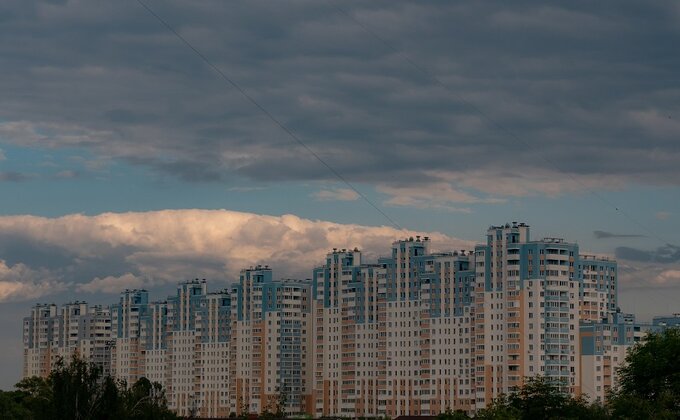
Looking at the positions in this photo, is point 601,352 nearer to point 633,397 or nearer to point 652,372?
point 652,372

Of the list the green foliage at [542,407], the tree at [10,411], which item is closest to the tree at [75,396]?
the green foliage at [542,407]

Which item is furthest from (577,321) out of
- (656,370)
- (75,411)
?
(75,411)

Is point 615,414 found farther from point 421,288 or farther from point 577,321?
point 421,288

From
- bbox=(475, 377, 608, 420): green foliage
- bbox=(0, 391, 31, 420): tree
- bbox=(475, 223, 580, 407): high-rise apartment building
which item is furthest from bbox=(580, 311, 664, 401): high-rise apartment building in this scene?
bbox=(475, 377, 608, 420): green foliage

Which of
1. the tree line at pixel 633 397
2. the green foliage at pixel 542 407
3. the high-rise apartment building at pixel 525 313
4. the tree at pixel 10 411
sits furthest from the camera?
the high-rise apartment building at pixel 525 313

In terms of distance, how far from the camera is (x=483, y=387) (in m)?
184

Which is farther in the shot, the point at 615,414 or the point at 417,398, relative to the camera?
the point at 417,398

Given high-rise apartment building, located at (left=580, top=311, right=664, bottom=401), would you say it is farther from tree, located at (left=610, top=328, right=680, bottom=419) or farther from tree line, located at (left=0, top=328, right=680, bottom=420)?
tree line, located at (left=0, top=328, right=680, bottom=420)

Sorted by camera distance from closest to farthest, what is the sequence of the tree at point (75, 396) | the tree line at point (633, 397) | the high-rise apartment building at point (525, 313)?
the tree line at point (633, 397) → the tree at point (75, 396) → the high-rise apartment building at point (525, 313)

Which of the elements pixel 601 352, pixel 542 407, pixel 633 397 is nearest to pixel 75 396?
pixel 542 407

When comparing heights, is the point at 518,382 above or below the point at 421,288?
below

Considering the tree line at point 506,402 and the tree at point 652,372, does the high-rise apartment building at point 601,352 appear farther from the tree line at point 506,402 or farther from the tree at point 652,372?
the tree line at point 506,402

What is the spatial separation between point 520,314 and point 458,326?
14.1 metres

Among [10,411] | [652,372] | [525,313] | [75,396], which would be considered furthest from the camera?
[525,313]
